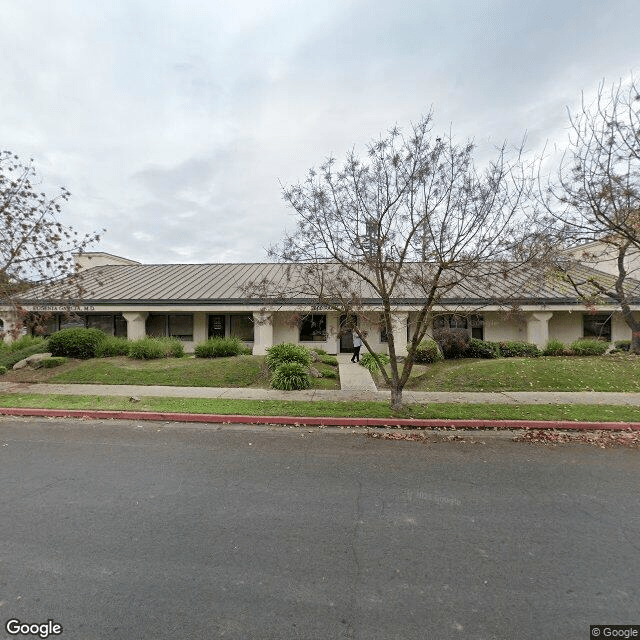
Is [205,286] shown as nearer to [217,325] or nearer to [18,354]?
[217,325]


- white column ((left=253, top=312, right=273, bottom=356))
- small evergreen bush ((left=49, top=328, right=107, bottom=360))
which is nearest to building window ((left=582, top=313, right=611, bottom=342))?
white column ((left=253, top=312, right=273, bottom=356))

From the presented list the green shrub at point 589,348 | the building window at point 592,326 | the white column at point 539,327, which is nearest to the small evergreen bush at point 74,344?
the white column at point 539,327

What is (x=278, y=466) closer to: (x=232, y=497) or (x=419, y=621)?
(x=232, y=497)

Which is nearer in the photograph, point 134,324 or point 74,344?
point 74,344

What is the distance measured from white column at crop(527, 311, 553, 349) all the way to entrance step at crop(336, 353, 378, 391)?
29.8 ft

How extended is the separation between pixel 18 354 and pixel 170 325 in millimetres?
6637

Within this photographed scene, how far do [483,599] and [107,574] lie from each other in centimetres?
296

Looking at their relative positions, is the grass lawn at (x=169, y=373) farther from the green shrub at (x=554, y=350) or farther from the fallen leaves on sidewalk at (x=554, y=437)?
the green shrub at (x=554, y=350)

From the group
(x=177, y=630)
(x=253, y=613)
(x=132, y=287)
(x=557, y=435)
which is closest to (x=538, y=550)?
(x=253, y=613)

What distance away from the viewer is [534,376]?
38.1ft

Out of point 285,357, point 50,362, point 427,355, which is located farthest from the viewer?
point 427,355

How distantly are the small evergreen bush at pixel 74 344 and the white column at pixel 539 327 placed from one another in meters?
19.3

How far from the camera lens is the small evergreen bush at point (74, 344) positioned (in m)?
14.5

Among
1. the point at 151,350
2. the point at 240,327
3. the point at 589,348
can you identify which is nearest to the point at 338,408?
the point at 151,350
